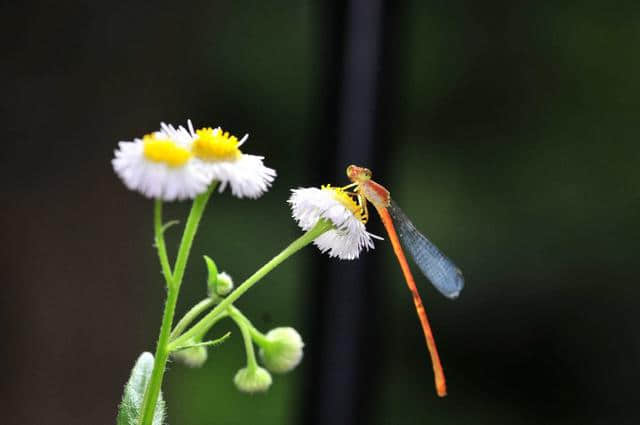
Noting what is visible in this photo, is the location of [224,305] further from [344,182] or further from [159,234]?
[344,182]

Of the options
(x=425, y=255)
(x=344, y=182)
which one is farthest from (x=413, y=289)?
(x=344, y=182)

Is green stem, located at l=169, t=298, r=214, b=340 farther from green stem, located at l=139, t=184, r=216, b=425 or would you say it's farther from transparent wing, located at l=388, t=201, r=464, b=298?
transparent wing, located at l=388, t=201, r=464, b=298

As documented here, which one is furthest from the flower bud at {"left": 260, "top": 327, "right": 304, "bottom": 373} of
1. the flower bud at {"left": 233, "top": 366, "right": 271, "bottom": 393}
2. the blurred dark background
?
the blurred dark background

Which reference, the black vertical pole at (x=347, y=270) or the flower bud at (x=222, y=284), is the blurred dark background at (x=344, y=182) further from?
the flower bud at (x=222, y=284)

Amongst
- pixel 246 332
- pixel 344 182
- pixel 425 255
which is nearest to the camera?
pixel 246 332

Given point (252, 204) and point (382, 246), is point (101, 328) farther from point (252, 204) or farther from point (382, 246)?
point (382, 246)

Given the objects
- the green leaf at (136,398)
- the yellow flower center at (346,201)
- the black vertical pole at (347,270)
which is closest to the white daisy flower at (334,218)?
the yellow flower center at (346,201)

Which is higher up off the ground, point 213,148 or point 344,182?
point 344,182
